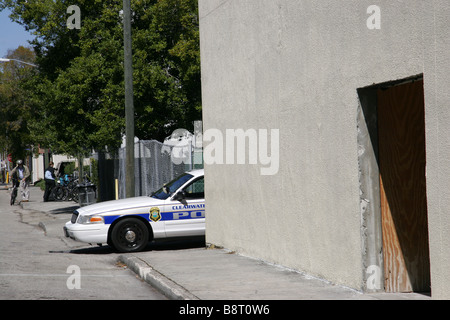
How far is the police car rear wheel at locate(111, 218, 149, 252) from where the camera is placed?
42.4 ft

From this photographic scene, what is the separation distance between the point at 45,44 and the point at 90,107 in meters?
2.56

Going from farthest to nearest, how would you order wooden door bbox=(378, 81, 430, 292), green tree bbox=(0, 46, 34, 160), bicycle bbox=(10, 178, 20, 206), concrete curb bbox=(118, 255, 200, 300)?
green tree bbox=(0, 46, 34, 160) < bicycle bbox=(10, 178, 20, 206) < concrete curb bbox=(118, 255, 200, 300) < wooden door bbox=(378, 81, 430, 292)

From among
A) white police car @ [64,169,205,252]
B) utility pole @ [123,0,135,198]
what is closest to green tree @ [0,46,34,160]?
utility pole @ [123,0,135,198]

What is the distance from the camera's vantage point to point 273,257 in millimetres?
10258

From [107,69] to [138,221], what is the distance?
850 cm

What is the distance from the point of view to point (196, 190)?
1418cm

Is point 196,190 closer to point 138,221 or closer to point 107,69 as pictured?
point 138,221

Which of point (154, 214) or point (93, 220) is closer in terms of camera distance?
point (93, 220)

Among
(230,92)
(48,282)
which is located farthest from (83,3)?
(48,282)

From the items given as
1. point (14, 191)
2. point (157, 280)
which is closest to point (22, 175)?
point (14, 191)

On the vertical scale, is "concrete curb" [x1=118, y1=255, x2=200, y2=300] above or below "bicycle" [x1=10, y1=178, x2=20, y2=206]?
below

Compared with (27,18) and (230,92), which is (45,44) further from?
(230,92)

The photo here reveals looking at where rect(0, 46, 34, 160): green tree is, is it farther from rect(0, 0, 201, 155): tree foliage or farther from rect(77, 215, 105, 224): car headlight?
rect(77, 215, 105, 224): car headlight

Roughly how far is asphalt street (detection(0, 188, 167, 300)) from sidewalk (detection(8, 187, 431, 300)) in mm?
291
